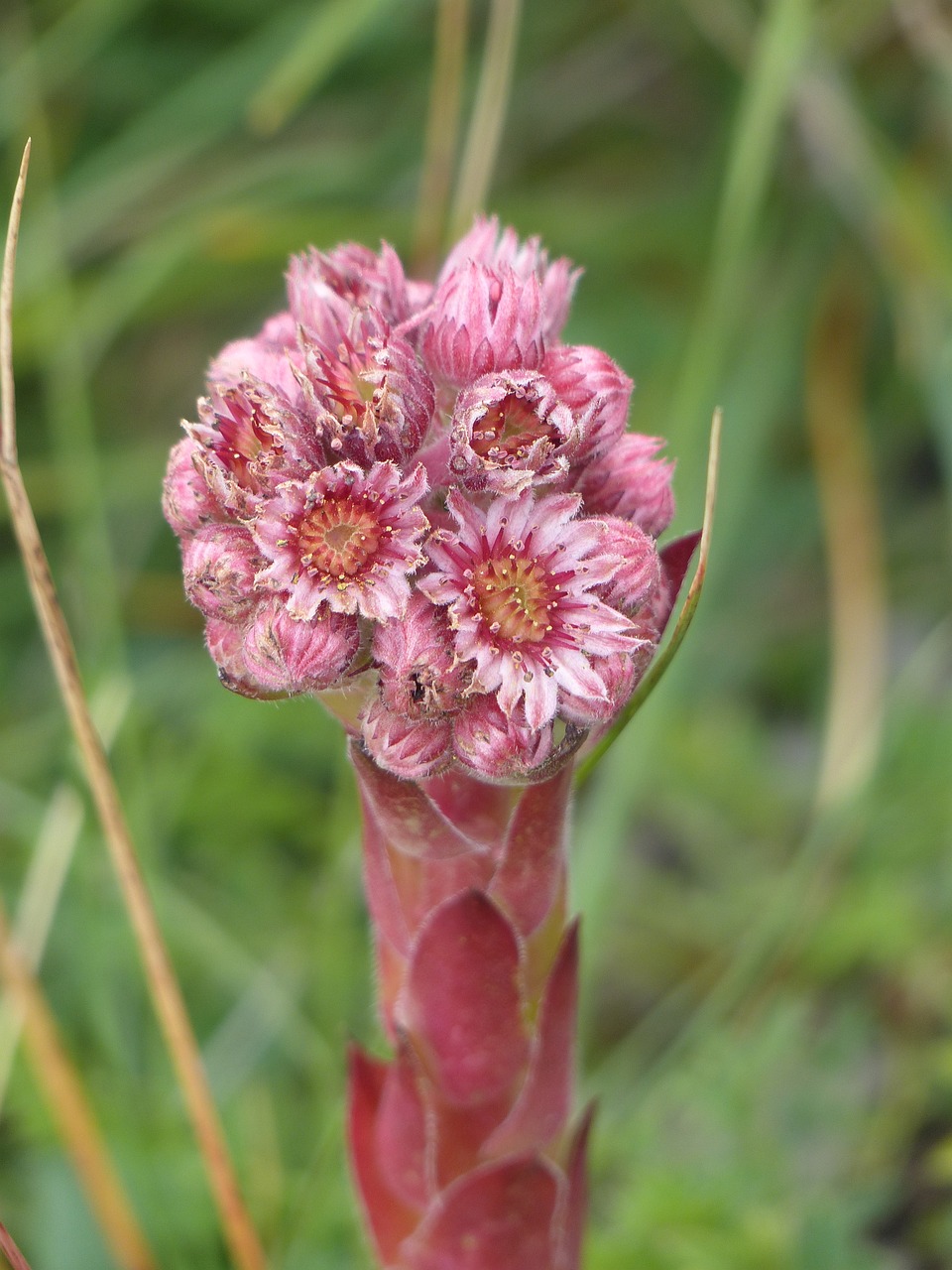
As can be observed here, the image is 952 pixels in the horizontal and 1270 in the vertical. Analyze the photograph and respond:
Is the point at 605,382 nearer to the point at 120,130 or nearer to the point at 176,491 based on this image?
the point at 176,491

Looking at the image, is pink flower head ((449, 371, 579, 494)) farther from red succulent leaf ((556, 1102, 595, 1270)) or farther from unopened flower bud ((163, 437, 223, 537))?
red succulent leaf ((556, 1102, 595, 1270))

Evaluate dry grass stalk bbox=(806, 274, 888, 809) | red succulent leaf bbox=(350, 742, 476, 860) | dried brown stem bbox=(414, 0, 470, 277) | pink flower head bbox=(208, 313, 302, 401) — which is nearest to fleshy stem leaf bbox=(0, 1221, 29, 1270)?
red succulent leaf bbox=(350, 742, 476, 860)

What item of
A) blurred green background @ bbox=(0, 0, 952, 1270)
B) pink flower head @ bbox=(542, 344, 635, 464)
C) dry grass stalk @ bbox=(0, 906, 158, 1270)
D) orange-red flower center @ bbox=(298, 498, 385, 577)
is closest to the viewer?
orange-red flower center @ bbox=(298, 498, 385, 577)

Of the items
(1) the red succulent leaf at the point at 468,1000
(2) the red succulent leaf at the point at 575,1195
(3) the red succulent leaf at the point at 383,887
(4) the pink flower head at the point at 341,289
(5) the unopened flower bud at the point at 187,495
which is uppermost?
(4) the pink flower head at the point at 341,289

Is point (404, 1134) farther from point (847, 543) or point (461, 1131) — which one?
point (847, 543)

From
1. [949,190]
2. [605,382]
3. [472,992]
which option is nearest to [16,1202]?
[472,992]

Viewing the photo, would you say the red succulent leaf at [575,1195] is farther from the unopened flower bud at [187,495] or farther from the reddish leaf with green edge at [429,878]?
the unopened flower bud at [187,495]

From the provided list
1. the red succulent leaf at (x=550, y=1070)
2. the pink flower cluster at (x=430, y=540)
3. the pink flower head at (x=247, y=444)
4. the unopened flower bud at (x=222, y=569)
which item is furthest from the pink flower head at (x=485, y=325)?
the red succulent leaf at (x=550, y=1070)
